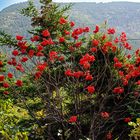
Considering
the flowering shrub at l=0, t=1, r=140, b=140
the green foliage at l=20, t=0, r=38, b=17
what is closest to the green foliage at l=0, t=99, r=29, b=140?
the flowering shrub at l=0, t=1, r=140, b=140

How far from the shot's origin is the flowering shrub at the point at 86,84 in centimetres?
750

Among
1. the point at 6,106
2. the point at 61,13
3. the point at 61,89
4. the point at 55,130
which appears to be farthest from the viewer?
the point at 61,13

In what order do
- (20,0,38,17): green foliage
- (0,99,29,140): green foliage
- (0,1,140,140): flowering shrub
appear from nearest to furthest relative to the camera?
1. (0,99,29,140): green foliage
2. (0,1,140,140): flowering shrub
3. (20,0,38,17): green foliage

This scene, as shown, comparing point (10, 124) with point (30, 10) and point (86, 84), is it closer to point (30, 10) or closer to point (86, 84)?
point (86, 84)

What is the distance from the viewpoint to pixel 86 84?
10031 mm

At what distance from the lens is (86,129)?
8938 millimetres

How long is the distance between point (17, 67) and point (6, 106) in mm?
2098

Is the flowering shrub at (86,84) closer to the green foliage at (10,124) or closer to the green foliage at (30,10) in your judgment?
the green foliage at (10,124)

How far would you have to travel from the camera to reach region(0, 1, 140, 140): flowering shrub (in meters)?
7.50

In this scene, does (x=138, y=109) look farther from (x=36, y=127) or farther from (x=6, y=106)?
(x=6, y=106)

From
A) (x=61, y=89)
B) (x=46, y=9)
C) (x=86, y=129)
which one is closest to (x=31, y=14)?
(x=46, y=9)

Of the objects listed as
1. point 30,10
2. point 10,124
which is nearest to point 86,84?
point 10,124

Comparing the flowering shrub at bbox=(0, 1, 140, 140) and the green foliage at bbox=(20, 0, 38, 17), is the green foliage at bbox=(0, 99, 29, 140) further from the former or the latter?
the green foliage at bbox=(20, 0, 38, 17)

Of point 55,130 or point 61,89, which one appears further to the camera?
point 61,89
